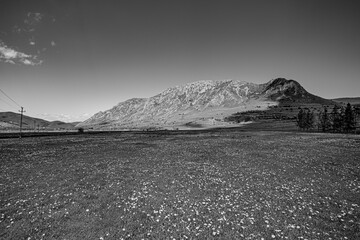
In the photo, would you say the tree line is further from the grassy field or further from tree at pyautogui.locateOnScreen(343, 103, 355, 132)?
the grassy field

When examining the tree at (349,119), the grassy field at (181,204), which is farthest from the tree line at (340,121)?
the grassy field at (181,204)

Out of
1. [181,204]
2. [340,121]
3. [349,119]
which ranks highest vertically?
[349,119]

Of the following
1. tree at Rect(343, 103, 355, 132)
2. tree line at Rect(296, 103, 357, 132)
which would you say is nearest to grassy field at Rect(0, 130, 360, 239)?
tree at Rect(343, 103, 355, 132)

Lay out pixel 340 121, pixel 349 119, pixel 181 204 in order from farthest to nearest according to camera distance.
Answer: pixel 340 121, pixel 349 119, pixel 181 204

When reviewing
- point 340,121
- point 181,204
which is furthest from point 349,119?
point 181,204

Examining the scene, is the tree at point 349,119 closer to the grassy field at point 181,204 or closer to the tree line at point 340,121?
the tree line at point 340,121

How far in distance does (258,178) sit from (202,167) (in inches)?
252

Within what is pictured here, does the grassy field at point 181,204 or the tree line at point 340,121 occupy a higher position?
the tree line at point 340,121

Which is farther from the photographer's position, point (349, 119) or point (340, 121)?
point (340, 121)

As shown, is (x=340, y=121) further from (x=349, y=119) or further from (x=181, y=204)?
(x=181, y=204)

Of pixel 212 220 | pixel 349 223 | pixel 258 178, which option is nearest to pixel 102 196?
pixel 212 220

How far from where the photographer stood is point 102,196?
41.8 ft

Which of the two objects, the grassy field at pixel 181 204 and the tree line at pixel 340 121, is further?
the tree line at pixel 340 121

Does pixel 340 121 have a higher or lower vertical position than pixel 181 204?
higher
